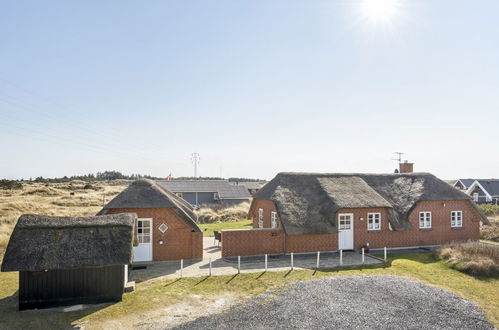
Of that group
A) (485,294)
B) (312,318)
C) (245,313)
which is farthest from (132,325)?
(485,294)

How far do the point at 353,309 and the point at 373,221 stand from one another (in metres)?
11.0

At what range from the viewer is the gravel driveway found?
1012 centimetres

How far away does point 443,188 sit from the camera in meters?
23.6

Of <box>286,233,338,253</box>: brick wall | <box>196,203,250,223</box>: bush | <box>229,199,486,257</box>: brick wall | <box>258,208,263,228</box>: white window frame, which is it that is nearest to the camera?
<box>229,199,486,257</box>: brick wall

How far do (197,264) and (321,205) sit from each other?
8.20 meters

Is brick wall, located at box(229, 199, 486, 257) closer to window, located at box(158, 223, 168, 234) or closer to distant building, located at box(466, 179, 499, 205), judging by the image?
window, located at box(158, 223, 168, 234)

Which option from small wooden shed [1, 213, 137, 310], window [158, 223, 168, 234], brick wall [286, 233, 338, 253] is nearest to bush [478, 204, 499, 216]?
brick wall [286, 233, 338, 253]

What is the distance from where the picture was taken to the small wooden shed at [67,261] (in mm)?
11242

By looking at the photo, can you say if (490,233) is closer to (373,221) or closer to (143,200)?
(373,221)

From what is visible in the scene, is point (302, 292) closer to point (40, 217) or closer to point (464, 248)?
point (40, 217)

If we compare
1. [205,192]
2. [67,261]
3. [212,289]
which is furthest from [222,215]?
[67,261]

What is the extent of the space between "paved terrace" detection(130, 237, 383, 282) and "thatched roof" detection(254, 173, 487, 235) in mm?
1533

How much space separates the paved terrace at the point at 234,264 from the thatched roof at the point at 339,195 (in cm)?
153

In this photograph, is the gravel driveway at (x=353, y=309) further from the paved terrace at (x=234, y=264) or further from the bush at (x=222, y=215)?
the bush at (x=222, y=215)
